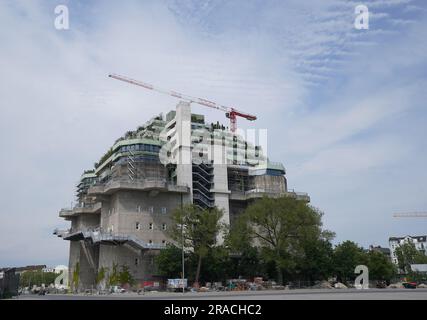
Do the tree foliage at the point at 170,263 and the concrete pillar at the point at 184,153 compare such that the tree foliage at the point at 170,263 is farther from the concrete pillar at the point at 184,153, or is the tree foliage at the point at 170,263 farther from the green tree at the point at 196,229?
the concrete pillar at the point at 184,153

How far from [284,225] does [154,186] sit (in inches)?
1003

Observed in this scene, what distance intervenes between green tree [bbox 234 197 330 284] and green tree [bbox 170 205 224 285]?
17.3 feet

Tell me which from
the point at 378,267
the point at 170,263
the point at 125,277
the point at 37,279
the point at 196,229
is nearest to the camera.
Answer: the point at 170,263

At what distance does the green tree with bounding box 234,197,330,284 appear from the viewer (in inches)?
2874

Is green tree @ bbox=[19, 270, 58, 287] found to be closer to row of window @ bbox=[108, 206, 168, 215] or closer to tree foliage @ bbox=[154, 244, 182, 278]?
row of window @ bbox=[108, 206, 168, 215]

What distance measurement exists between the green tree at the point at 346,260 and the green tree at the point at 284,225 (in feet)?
37.8

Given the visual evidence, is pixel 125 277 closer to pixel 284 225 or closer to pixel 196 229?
pixel 196 229

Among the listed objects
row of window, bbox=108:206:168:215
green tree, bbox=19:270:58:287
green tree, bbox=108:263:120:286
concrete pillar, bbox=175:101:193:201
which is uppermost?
concrete pillar, bbox=175:101:193:201

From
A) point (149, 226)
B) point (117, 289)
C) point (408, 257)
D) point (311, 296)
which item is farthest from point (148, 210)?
point (408, 257)

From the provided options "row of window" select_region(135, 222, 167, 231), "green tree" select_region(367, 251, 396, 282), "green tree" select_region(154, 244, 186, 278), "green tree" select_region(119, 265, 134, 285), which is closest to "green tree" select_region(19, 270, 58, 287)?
"row of window" select_region(135, 222, 167, 231)

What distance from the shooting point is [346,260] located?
278ft
